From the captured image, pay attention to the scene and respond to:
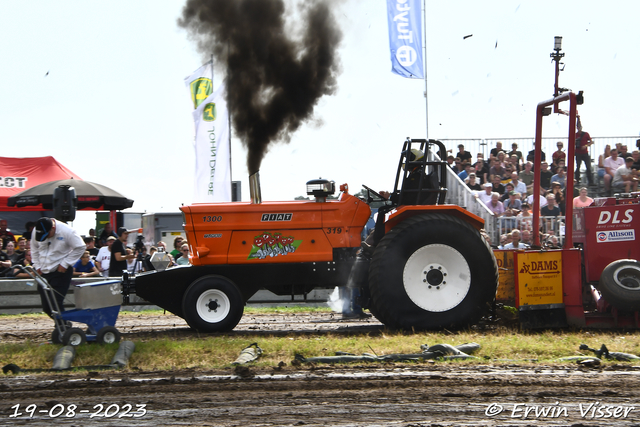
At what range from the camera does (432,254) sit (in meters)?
7.77

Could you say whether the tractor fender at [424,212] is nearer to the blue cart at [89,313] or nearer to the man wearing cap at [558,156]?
the blue cart at [89,313]

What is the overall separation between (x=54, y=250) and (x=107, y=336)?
1321 mm

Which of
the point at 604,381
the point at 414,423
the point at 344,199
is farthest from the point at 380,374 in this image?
the point at 344,199

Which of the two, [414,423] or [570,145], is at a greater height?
[570,145]

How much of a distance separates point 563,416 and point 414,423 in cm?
102

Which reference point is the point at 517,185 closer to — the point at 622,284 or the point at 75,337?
the point at 622,284

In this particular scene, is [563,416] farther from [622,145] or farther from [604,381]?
[622,145]

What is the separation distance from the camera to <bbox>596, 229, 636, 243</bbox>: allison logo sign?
816 centimetres

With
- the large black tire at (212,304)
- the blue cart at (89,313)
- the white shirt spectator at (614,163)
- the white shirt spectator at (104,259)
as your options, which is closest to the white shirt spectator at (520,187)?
the white shirt spectator at (614,163)

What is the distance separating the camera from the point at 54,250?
742 cm

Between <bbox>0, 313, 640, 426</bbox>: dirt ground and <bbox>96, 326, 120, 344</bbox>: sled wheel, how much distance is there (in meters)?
1.26

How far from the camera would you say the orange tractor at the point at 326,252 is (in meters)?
7.66

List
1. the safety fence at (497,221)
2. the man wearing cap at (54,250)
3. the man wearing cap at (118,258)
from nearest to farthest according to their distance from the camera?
the man wearing cap at (54,250) < the man wearing cap at (118,258) < the safety fence at (497,221)

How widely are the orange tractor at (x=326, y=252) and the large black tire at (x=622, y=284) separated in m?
1.35
